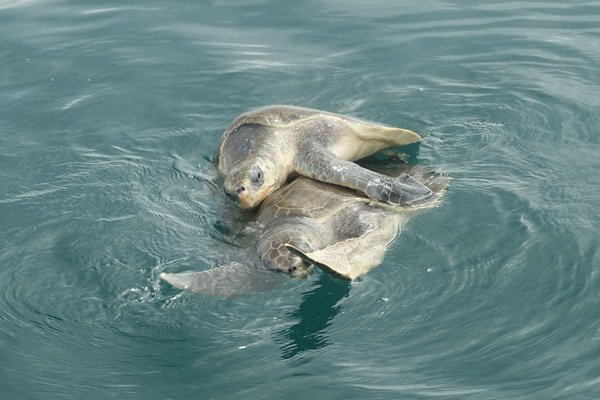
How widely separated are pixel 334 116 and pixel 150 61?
3931mm

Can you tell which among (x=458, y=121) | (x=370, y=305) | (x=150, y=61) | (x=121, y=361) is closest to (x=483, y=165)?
(x=458, y=121)

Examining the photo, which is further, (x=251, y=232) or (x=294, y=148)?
(x=294, y=148)

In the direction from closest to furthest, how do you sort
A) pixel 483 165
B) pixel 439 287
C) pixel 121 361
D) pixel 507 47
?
pixel 121 361, pixel 439 287, pixel 483 165, pixel 507 47

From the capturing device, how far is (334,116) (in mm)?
10273

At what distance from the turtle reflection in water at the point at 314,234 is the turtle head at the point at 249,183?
0.40 ft

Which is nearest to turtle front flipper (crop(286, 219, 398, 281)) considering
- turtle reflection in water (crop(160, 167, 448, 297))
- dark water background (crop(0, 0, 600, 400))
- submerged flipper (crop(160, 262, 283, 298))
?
turtle reflection in water (crop(160, 167, 448, 297))

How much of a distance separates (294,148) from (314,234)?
5.89 feet

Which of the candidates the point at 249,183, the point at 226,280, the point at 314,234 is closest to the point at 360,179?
the point at 314,234

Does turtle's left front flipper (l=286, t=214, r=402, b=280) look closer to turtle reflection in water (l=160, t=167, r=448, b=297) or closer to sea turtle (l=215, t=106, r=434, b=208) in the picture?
turtle reflection in water (l=160, t=167, r=448, b=297)

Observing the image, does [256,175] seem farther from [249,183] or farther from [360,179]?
[360,179]

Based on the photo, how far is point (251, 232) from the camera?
29.6 ft

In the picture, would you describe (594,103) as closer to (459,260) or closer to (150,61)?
(459,260)

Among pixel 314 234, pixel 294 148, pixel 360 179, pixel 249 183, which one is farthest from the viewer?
pixel 294 148

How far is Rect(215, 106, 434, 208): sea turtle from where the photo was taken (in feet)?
30.8
